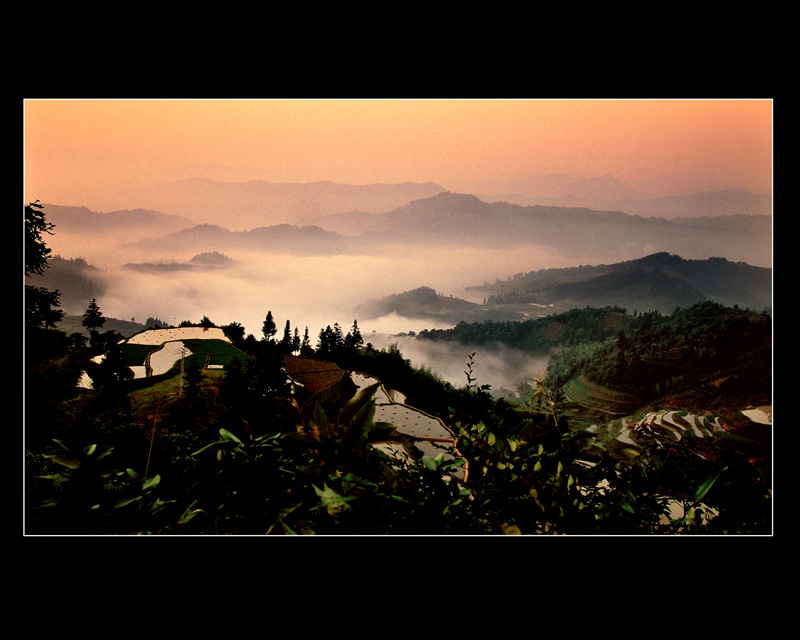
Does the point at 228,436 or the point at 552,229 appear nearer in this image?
the point at 228,436

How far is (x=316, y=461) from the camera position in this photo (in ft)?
4.08

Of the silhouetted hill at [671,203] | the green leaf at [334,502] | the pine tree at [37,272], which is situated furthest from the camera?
the silhouetted hill at [671,203]

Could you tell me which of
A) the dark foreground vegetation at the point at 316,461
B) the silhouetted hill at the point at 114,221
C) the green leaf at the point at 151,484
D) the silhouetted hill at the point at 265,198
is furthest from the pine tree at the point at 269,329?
the green leaf at the point at 151,484

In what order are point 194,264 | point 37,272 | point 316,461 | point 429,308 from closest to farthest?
1. point 316,461
2. point 37,272
3. point 194,264
4. point 429,308

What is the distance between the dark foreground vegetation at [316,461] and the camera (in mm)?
1253

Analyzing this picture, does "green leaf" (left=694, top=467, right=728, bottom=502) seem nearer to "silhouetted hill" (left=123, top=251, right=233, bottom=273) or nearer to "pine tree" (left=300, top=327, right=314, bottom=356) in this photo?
"pine tree" (left=300, top=327, right=314, bottom=356)

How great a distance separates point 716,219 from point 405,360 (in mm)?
1499

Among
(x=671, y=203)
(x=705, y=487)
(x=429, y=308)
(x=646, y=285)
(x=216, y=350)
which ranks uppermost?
(x=671, y=203)

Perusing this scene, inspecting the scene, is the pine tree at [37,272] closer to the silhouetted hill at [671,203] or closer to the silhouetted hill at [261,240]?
the silhouetted hill at [261,240]

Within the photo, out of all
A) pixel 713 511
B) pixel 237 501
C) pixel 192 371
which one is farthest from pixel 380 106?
pixel 713 511

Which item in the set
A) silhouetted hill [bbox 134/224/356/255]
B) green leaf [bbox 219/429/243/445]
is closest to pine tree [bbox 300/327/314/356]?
silhouetted hill [bbox 134/224/356/255]

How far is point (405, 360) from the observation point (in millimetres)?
1957

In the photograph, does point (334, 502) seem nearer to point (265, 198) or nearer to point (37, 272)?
point (265, 198)

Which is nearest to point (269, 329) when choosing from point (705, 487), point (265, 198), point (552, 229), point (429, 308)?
point (265, 198)
